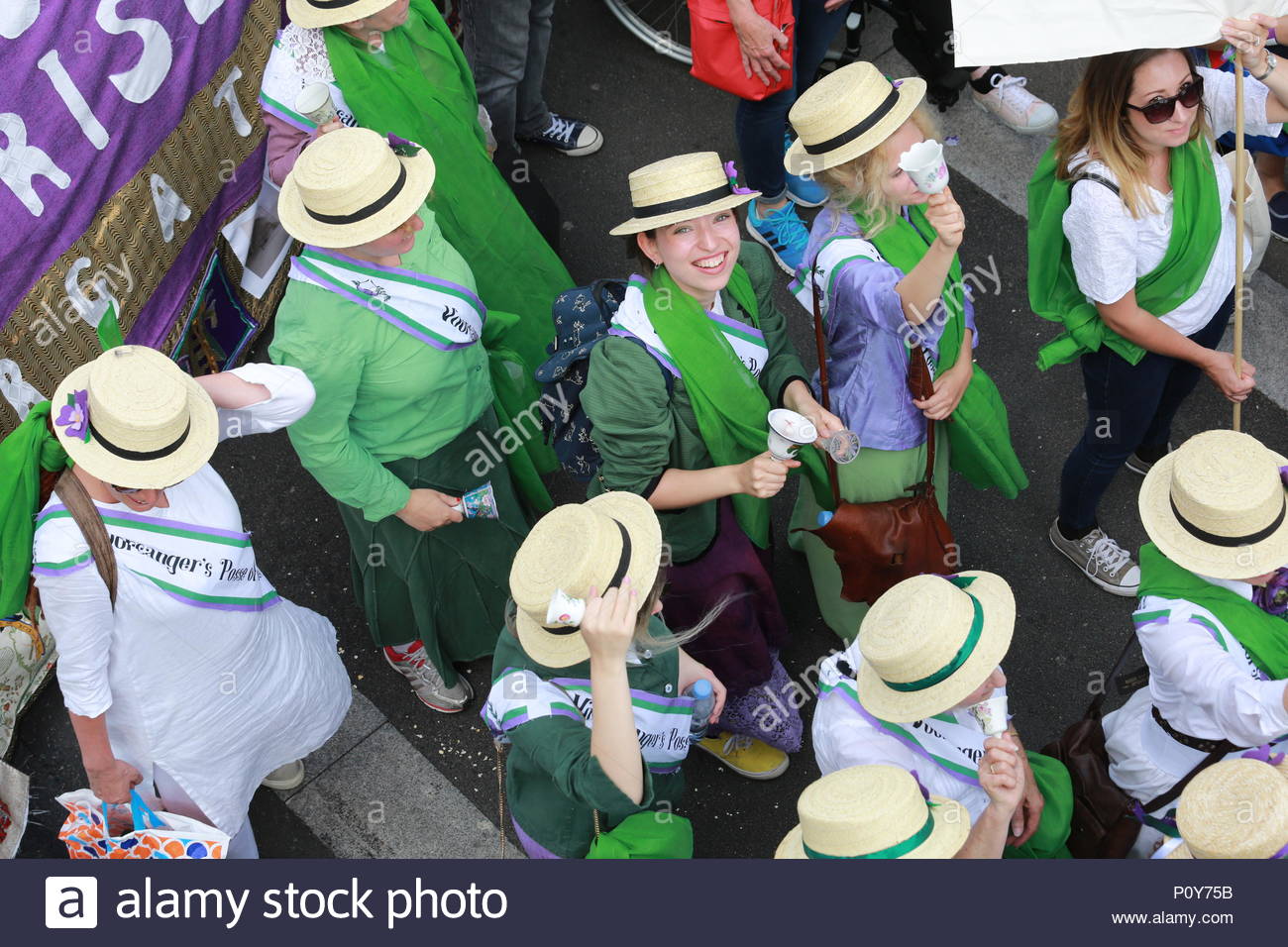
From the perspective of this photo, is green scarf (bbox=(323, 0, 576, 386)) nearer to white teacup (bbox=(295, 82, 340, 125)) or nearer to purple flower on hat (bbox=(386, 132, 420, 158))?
white teacup (bbox=(295, 82, 340, 125))

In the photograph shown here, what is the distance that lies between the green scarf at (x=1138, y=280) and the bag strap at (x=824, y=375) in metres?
0.77

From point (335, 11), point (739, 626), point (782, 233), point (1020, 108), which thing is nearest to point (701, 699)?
point (739, 626)

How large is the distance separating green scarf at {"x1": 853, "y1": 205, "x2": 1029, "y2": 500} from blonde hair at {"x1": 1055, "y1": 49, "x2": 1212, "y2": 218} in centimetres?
49

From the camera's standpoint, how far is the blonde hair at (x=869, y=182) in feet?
11.6

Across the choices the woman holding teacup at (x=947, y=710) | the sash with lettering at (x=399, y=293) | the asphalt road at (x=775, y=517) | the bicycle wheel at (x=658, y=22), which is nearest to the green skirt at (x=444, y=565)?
the asphalt road at (x=775, y=517)

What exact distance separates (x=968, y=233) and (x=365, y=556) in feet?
9.78

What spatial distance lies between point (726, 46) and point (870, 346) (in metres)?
1.86

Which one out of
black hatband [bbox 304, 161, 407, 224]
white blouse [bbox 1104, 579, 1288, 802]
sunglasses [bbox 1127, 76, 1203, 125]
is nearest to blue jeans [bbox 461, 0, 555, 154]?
black hatband [bbox 304, 161, 407, 224]

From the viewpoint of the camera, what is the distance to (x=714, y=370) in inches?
140

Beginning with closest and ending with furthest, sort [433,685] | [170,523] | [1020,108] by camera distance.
Result: [170,523], [433,685], [1020,108]

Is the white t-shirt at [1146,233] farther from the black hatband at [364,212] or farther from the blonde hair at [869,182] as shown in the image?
the black hatband at [364,212]

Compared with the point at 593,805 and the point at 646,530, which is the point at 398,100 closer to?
the point at 646,530

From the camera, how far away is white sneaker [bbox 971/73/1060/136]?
→ 6.01 metres

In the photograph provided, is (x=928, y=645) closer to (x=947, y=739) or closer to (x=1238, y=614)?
(x=947, y=739)
